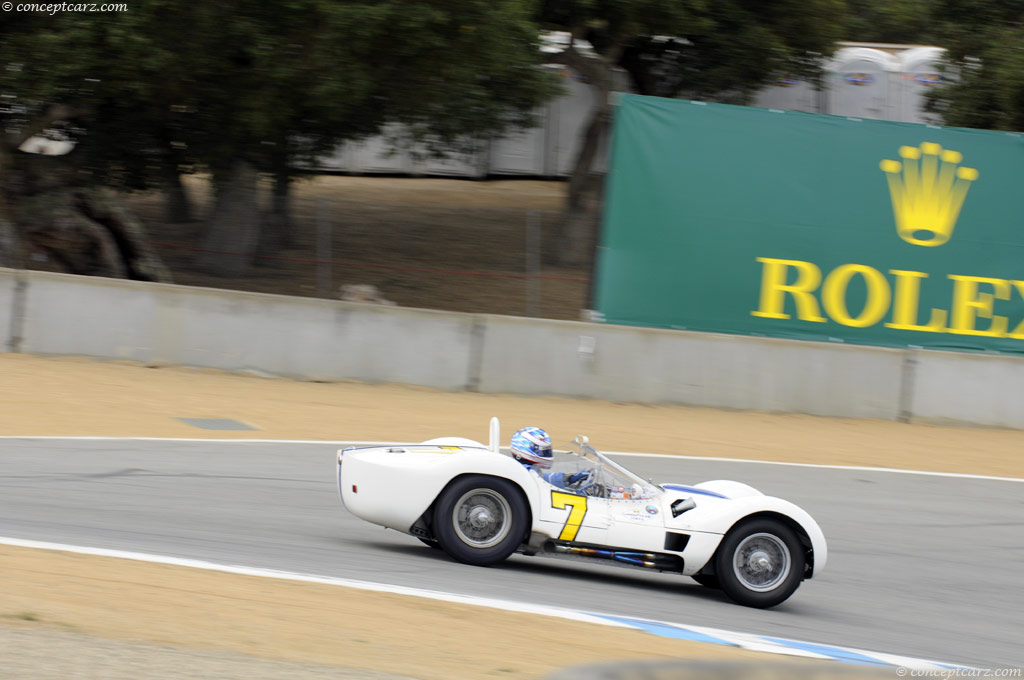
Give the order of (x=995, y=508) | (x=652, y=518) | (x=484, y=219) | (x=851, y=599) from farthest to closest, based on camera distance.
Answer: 1. (x=484, y=219)
2. (x=995, y=508)
3. (x=851, y=599)
4. (x=652, y=518)

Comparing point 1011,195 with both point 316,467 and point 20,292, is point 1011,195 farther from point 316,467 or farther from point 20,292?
point 20,292

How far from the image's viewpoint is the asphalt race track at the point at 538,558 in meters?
6.98

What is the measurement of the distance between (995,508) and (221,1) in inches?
466

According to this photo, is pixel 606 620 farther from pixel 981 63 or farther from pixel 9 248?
pixel 981 63

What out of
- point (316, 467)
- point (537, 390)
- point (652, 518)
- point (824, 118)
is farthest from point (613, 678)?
point (824, 118)

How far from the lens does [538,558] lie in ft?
26.8

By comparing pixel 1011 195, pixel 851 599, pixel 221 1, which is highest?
pixel 221 1

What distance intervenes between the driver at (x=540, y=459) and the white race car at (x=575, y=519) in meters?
0.04

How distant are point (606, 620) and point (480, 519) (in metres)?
1.23

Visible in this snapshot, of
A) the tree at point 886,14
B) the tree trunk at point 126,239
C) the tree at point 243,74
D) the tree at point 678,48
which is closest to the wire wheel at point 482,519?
the tree at point 243,74

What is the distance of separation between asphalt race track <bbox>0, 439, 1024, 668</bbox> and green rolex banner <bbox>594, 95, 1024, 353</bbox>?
4.48 meters

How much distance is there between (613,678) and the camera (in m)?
3.35

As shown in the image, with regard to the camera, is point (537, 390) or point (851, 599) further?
point (537, 390)

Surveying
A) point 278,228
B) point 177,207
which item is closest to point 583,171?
point 278,228
